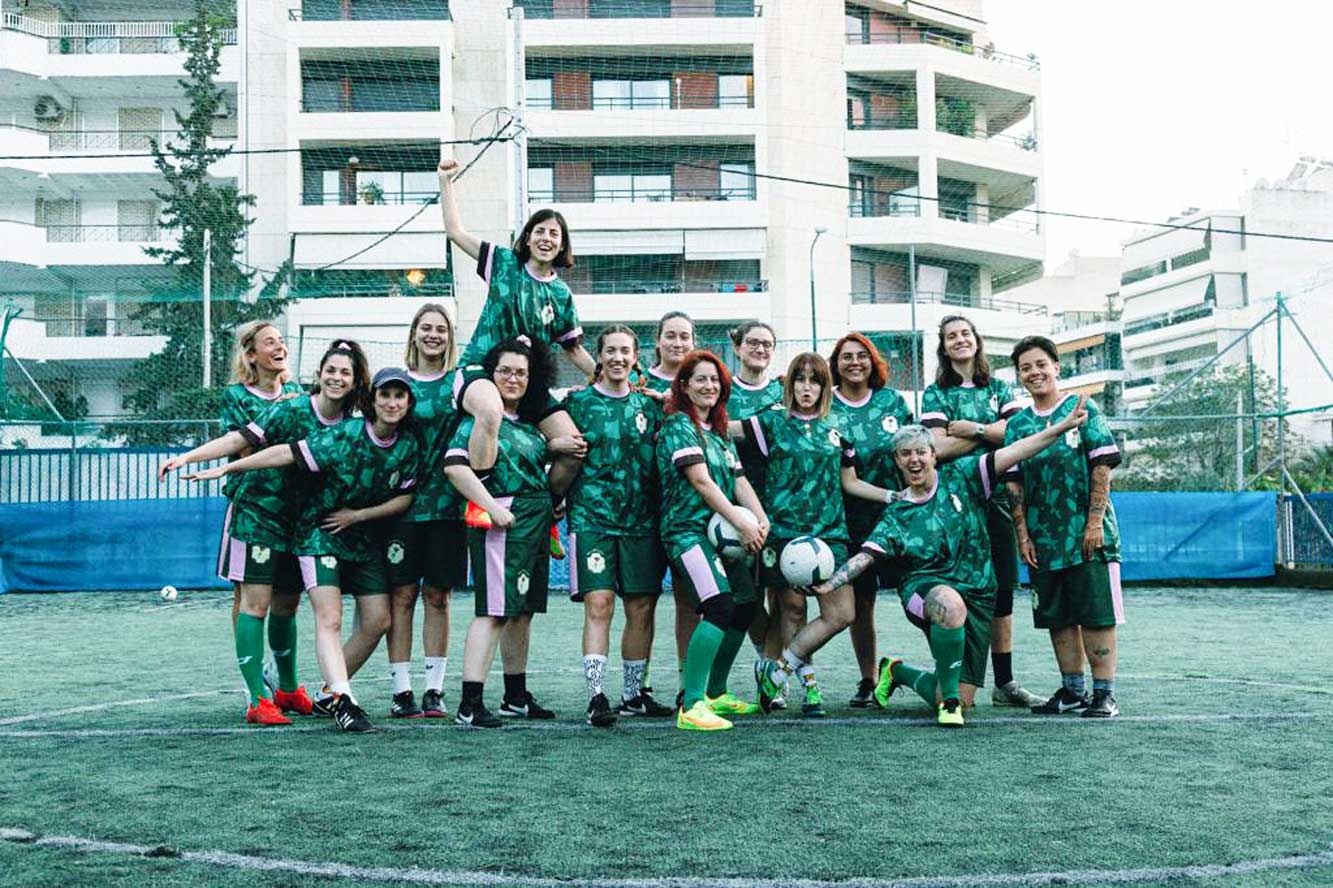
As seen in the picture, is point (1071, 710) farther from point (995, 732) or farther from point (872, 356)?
point (872, 356)

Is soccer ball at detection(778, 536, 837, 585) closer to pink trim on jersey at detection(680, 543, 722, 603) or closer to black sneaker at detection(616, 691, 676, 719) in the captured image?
pink trim on jersey at detection(680, 543, 722, 603)

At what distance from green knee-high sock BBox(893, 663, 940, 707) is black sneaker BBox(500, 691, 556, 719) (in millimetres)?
1664

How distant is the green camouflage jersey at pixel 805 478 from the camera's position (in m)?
6.35

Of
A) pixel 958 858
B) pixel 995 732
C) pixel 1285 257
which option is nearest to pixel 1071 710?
pixel 995 732

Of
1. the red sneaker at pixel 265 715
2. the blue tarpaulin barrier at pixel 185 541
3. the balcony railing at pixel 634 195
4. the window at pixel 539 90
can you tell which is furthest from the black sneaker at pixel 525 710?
the window at pixel 539 90

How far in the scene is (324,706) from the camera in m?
6.33

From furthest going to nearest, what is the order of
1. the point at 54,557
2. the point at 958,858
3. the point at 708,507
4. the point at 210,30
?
the point at 210,30 < the point at 54,557 < the point at 708,507 < the point at 958,858

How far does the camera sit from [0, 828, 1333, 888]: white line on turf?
3.32 meters

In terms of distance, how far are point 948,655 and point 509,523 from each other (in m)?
2.06

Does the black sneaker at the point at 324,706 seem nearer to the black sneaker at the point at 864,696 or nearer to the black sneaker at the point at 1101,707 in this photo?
the black sneaker at the point at 864,696

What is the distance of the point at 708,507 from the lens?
600 cm

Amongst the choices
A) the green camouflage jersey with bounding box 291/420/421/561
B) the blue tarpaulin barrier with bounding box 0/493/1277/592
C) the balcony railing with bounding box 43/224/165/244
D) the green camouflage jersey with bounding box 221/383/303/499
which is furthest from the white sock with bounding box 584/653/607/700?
the balcony railing with bounding box 43/224/165/244

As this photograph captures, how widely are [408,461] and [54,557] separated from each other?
41.4 feet

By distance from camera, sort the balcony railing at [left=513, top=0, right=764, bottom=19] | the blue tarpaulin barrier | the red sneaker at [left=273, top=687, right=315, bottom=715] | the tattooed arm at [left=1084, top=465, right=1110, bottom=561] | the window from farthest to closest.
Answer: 1. the balcony railing at [left=513, top=0, right=764, bottom=19]
2. the window
3. the blue tarpaulin barrier
4. the red sneaker at [left=273, top=687, right=315, bottom=715]
5. the tattooed arm at [left=1084, top=465, right=1110, bottom=561]
